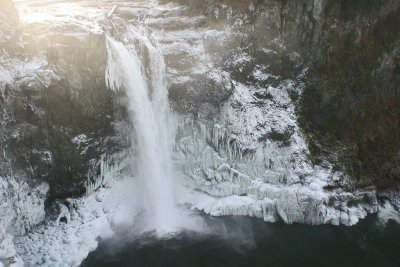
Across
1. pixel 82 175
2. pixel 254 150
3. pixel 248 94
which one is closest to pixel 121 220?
pixel 82 175

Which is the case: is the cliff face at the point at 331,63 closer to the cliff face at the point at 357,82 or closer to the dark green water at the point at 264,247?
the cliff face at the point at 357,82

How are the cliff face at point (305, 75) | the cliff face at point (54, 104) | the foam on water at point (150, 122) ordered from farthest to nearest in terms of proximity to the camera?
1. the cliff face at point (305, 75)
2. the foam on water at point (150, 122)
3. the cliff face at point (54, 104)

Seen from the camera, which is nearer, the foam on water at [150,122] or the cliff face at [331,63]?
the foam on water at [150,122]

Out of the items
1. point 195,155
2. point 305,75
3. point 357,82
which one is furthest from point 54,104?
point 357,82

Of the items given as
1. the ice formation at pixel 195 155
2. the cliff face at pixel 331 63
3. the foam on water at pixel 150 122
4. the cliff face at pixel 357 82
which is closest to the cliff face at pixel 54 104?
the ice formation at pixel 195 155

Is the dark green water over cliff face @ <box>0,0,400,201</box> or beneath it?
beneath

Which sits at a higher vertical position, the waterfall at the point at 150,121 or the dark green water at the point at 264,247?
the waterfall at the point at 150,121

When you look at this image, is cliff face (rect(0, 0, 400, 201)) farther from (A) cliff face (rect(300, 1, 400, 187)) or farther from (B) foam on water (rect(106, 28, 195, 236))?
(B) foam on water (rect(106, 28, 195, 236))

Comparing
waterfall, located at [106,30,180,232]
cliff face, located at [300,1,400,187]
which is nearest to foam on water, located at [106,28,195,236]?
waterfall, located at [106,30,180,232]
